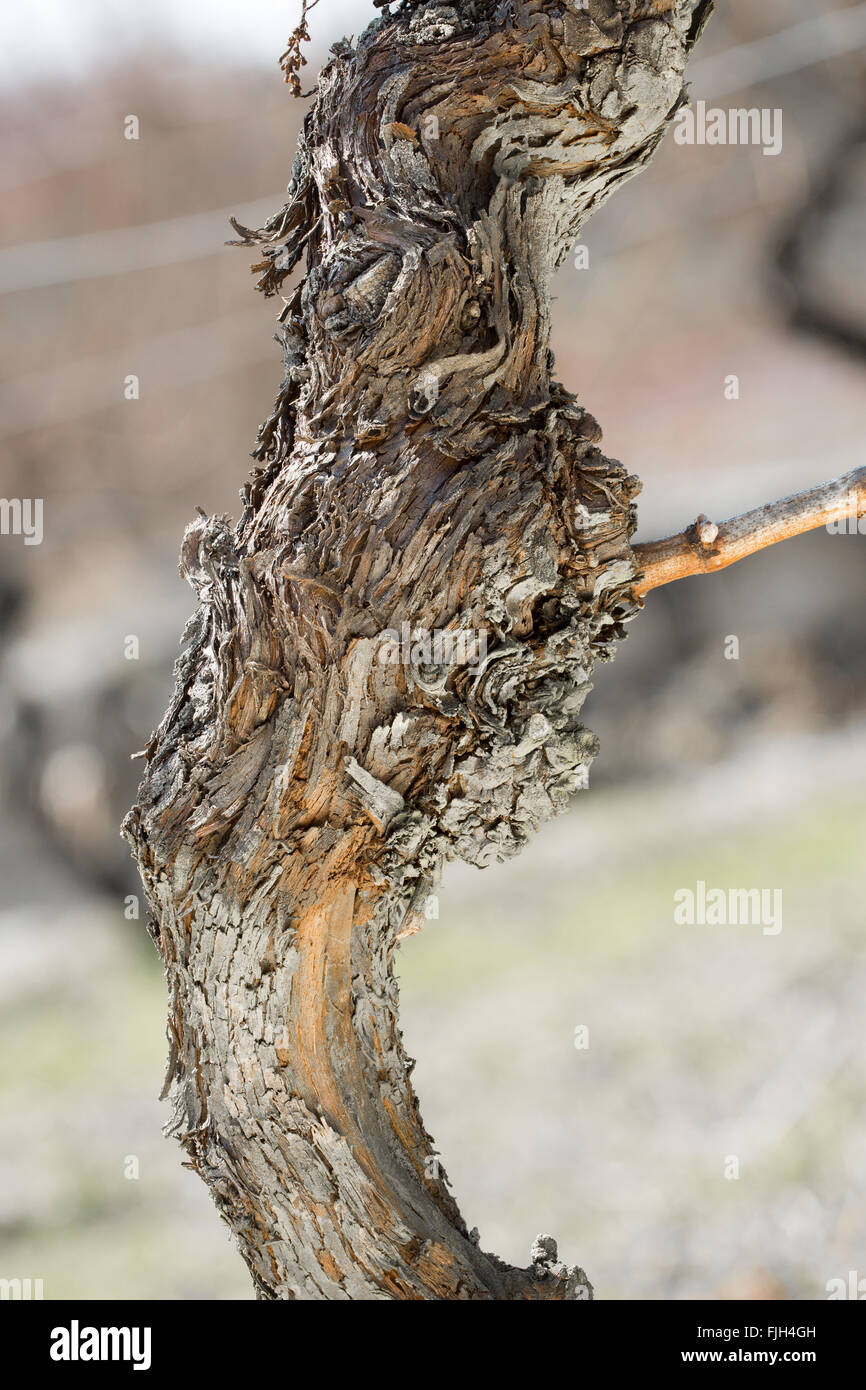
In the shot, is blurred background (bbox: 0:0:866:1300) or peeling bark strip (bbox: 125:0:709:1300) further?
blurred background (bbox: 0:0:866:1300)

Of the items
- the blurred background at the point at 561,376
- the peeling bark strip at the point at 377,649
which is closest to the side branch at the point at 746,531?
the peeling bark strip at the point at 377,649

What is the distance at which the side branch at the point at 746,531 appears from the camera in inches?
41.5

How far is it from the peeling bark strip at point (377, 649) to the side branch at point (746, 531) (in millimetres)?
49

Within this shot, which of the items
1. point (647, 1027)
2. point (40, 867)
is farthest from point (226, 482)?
point (647, 1027)

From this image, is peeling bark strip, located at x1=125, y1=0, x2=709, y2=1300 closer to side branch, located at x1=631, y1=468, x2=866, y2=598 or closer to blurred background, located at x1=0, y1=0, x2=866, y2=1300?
side branch, located at x1=631, y1=468, x2=866, y2=598

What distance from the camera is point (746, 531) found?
108 centimetres

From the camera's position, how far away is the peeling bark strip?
1013 millimetres

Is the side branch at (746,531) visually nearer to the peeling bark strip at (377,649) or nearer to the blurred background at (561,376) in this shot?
the peeling bark strip at (377,649)

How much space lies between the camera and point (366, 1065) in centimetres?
108

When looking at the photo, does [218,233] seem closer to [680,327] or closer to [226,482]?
[226,482]

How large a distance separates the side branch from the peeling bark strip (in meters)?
0.05

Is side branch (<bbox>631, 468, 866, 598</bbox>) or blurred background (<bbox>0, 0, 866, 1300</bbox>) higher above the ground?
blurred background (<bbox>0, 0, 866, 1300</bbox>)

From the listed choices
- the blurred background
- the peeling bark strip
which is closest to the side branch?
the peeling bark strip

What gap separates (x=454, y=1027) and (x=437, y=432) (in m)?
1.49
